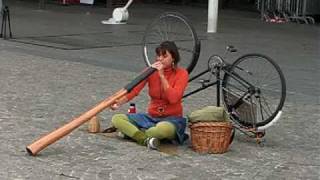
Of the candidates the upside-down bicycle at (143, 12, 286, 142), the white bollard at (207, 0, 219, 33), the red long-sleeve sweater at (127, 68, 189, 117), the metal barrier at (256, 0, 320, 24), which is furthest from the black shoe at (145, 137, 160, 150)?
the metal barrier at (256, 0, 320, 24)

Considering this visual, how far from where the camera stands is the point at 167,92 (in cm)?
588

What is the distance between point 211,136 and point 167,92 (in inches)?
21.4

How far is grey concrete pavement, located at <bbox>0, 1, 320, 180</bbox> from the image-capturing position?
17.5 ft

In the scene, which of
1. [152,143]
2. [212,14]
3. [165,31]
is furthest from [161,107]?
[212,14]

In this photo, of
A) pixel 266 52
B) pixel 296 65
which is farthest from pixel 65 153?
pixel 266 52

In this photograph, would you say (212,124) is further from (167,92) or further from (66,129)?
(66,129)

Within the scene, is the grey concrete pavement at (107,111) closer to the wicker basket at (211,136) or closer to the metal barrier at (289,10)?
the wicker basket at (211,136)

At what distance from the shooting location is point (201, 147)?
5.82m

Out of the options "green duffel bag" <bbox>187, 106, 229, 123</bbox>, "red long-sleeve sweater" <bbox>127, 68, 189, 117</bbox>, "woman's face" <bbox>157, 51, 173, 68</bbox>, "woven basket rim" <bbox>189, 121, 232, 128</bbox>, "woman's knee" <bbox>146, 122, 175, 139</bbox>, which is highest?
"woman's face" <bbox>157, 51, 173, 68</bbox>

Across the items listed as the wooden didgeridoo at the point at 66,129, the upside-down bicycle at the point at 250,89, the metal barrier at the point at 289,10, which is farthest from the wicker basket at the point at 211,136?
the metal barrier at the point at 289,10

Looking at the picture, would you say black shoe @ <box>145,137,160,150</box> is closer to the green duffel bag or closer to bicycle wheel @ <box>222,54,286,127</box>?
the green duffel bag

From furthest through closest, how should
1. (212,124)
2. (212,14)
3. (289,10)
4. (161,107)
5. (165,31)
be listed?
(289,10)
(212,14)
(165,31)
(161,107)
(212,124)

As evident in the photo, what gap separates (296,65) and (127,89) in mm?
6468

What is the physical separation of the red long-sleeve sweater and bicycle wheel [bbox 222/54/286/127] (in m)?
0.58
